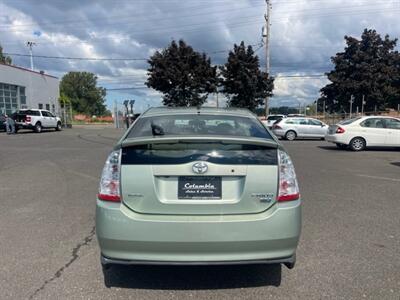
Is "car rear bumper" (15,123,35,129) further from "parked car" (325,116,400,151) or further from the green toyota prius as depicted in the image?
the green toyota prius

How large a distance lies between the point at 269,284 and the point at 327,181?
5.47m

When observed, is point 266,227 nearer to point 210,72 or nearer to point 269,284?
point 269,284

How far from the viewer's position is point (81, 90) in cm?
11700

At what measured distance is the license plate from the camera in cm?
309

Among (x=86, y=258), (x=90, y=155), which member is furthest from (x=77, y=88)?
(x=86, y=258)

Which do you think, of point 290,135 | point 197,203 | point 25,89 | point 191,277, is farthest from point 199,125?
point 25,89

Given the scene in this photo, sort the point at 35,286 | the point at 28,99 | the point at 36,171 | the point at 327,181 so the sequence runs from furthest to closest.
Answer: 1. the point at 28,99
2. the point at 36,171
3. the point at 327,181
4. the point at 35,286

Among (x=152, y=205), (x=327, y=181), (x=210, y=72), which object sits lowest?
(x=327, y=181)

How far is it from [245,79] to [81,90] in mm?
92920

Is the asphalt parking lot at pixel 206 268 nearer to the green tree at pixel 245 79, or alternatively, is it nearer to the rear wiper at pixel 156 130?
the rear wiper at pixel 156 130

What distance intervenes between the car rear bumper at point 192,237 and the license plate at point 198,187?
0.18 metres

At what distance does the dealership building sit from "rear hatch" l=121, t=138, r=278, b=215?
125 feet

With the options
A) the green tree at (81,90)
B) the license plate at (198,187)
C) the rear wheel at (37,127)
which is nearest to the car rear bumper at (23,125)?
the rear wheel at (37,127)

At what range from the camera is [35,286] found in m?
3.46
